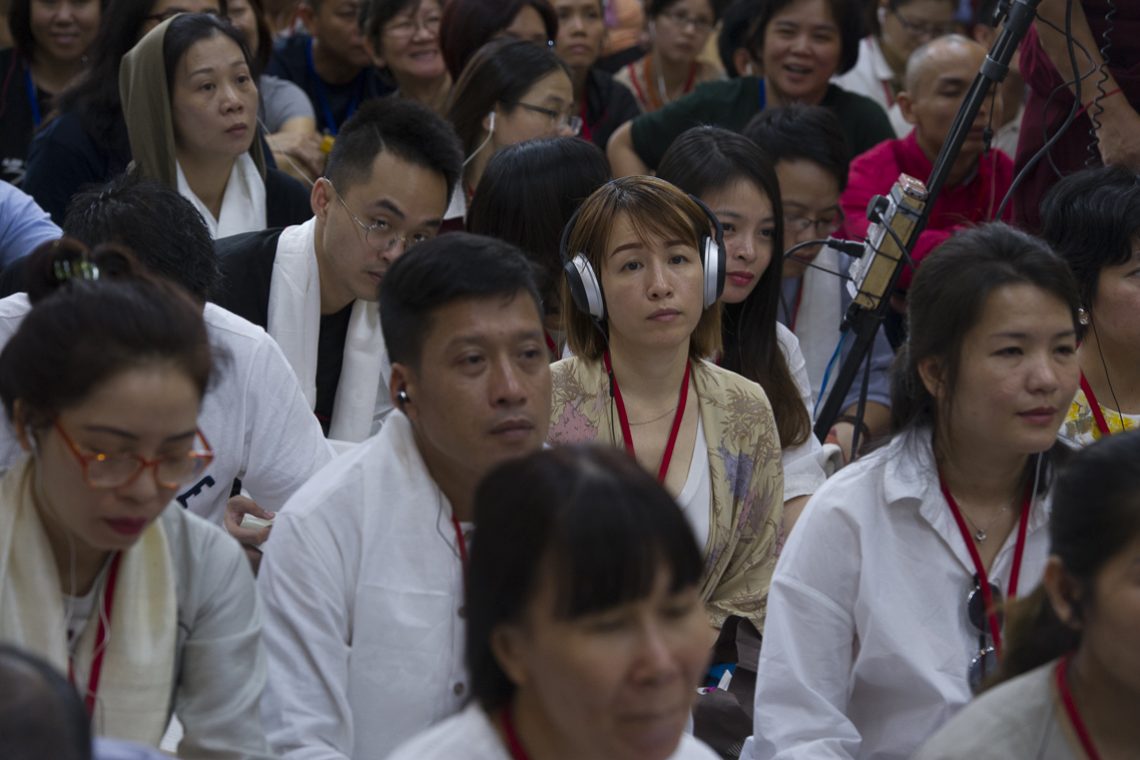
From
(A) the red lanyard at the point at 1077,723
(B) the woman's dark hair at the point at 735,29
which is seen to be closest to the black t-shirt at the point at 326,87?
(B) the woman's dark hair at the point at 735,29

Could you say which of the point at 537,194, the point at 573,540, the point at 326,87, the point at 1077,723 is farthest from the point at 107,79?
the point at 1077,723

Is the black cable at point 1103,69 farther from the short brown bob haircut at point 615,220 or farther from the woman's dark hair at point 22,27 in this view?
the woman's dark hair at point 22,27

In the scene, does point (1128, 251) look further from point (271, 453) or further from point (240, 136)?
point (240, 136)

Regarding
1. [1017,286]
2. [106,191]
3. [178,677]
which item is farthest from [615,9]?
[178,677]

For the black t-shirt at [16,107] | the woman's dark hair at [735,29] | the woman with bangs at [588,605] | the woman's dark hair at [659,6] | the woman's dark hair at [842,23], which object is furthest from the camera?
the woman's dark hair at [659,6]

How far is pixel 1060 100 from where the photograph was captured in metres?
3.66

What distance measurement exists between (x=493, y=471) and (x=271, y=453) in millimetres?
1177

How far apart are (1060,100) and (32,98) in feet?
9.10

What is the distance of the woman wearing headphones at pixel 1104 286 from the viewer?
2951mm

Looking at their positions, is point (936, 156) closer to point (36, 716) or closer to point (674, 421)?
point (674, 421)

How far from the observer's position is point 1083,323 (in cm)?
267

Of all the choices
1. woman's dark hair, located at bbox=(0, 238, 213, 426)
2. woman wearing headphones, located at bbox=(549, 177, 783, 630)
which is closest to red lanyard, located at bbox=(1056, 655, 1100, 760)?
woman wearing headphones, located at bbox=(549, 177, 783, 630)

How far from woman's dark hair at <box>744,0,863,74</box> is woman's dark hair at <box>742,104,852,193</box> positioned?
75 cm

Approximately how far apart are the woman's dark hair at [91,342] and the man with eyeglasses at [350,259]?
1.24m
